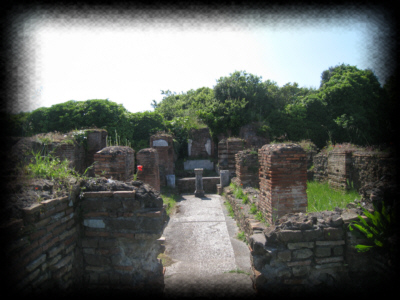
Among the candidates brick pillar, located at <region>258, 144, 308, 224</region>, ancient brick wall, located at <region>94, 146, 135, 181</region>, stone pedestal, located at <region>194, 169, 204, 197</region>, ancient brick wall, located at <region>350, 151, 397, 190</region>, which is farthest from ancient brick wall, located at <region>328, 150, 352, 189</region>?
ancient brick wall, located at <region>94, 146, 135, 181</region>

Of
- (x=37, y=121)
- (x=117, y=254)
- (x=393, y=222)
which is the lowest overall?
(x=117, y=254)

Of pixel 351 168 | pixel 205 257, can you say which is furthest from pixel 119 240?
pixel 351 168

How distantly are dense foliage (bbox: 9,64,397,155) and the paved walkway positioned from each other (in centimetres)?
945

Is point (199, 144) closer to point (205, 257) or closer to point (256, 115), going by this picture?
point (256, 115)

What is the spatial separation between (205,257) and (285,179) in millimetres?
2045

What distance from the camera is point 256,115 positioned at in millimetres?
18344

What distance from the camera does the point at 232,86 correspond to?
764 inches

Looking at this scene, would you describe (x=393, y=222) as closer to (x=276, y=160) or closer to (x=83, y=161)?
(x=276, y=160)

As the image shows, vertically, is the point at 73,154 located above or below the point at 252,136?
below

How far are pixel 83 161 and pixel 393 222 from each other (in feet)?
37.3

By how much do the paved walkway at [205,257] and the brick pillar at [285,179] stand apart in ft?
3.48

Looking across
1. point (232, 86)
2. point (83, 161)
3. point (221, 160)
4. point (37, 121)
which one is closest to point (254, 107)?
point (232, 86)

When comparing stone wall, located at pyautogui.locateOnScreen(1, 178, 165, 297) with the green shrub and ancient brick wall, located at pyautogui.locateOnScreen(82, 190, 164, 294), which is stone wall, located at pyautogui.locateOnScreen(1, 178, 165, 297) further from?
the green shrub

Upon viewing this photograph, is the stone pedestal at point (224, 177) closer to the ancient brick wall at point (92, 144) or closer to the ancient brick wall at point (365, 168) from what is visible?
the ancient brick wall at point (365, 168)
